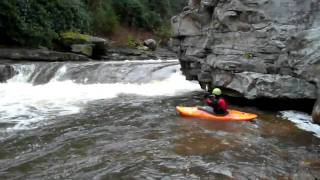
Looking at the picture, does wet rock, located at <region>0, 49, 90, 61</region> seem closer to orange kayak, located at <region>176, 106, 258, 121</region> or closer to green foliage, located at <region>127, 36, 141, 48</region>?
green foliage, located at <region>127, 36, 141, 48</region>

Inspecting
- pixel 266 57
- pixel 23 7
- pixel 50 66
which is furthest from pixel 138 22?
pixel 266 57

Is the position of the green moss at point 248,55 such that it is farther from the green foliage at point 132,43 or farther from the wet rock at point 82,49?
the green foliage at point 132,43

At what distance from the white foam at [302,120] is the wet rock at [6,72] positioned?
1067cm

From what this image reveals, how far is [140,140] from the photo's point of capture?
26.8 ft

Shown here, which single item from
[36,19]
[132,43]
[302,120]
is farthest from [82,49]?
[302,120]

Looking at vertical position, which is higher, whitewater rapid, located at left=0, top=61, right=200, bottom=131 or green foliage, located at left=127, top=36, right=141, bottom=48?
green foliage, located at left=127, top=36, right=141, bottom=48

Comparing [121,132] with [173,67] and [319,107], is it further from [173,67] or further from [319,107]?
[173,67]

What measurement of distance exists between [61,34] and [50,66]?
24.2ft

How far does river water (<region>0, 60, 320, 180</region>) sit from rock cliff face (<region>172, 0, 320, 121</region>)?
715 mm

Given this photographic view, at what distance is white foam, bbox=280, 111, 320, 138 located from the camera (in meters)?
9.36

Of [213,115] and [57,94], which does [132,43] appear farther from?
[213,115]

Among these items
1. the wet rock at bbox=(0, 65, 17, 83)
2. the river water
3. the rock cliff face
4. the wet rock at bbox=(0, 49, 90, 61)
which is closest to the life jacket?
the river water

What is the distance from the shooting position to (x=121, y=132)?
8.84 m

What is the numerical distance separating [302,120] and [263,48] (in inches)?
87.0
